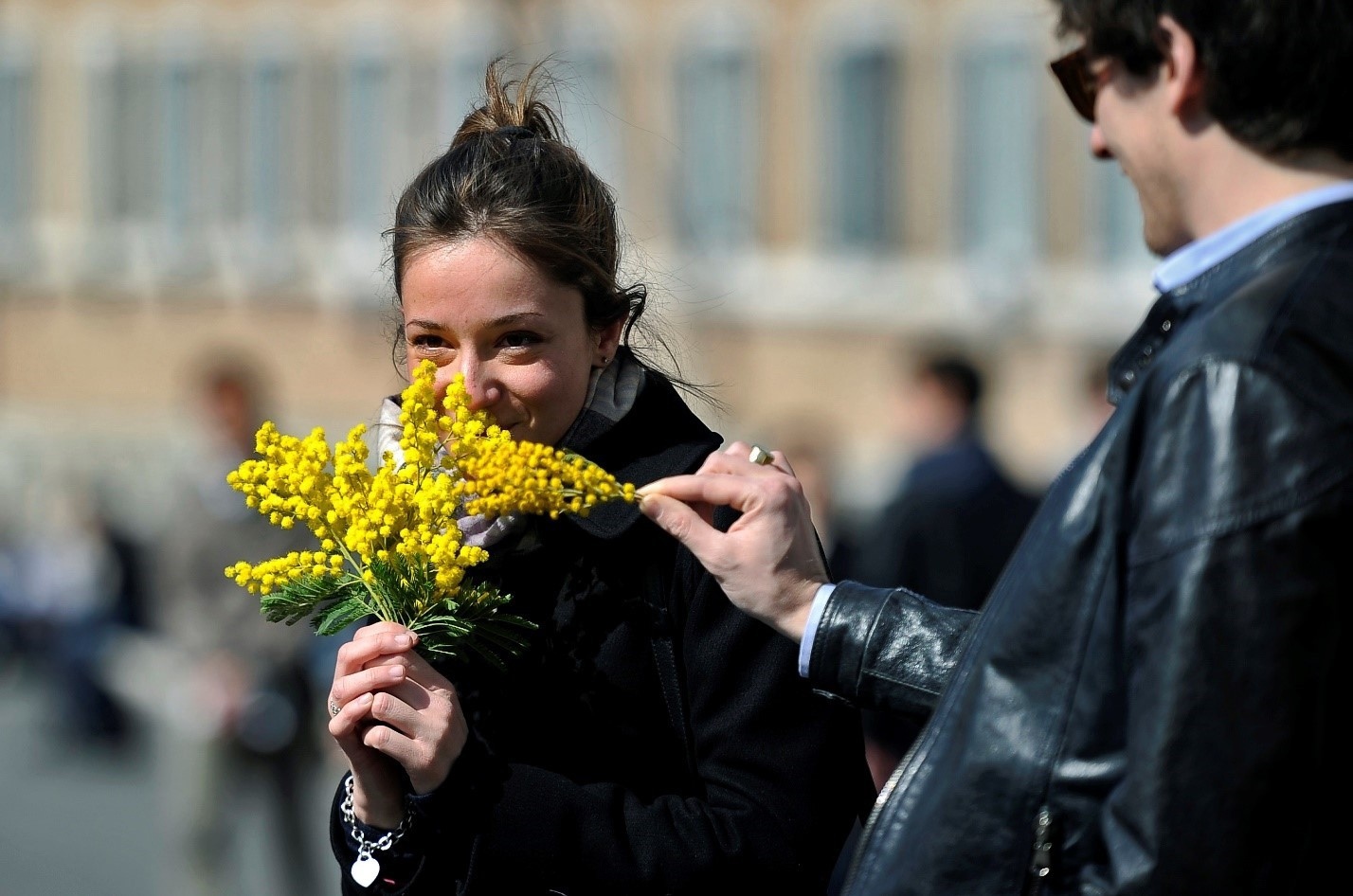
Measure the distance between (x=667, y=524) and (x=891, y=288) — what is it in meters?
18.4

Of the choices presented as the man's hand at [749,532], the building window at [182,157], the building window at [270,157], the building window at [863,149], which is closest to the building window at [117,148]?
the building window at [182,157]

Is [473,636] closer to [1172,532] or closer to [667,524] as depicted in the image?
[667,524]

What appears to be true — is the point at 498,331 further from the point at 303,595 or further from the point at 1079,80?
the point at 1079,80

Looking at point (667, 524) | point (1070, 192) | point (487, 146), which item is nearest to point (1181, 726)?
point (667, 524)

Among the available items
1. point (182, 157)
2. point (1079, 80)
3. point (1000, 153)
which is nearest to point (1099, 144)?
point (1079, 80)

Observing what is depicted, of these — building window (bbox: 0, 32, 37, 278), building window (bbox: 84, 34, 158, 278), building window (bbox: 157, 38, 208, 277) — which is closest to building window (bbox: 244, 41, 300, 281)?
building window (bbox: 157, 38, 208, 277)

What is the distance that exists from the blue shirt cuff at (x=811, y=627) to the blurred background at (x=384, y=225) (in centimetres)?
1096

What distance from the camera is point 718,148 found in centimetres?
2153

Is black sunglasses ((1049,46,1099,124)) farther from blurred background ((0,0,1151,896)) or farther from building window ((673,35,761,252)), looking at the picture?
building window ((673,35,761,252))

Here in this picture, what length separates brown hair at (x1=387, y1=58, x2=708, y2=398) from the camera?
2.68 m

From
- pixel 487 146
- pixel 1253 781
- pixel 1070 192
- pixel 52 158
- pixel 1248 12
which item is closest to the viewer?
pixel 1253 781

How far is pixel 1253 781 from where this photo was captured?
5.86ft

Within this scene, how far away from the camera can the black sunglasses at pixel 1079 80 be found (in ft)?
7.05

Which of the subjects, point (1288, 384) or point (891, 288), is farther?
point (891, 288)
